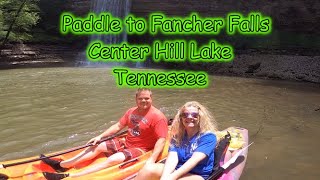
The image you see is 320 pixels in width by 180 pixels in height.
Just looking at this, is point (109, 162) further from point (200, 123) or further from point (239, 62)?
point (239, 62)

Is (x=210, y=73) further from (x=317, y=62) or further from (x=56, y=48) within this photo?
(x=56, y=48)

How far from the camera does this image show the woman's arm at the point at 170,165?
4027 millimetres

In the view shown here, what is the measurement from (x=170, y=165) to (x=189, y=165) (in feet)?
Answer: 0.74

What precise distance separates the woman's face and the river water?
2383 mm

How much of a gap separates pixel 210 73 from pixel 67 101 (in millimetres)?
9951

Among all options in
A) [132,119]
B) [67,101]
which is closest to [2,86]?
[67,101]

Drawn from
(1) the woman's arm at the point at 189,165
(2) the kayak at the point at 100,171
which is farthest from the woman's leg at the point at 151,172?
(2) the kayak at the point at 100,171

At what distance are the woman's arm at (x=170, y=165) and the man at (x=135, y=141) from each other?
23.6 inches

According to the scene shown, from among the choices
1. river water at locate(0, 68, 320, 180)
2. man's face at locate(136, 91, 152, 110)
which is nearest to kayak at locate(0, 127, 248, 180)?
man's face at locate(136, 91, 152, 110)

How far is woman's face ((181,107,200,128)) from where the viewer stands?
156 inches

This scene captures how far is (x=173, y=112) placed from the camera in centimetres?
1051

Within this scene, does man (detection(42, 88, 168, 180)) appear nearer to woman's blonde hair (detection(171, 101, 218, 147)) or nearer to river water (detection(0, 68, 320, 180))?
woman's blonde hair (detection(171, 101, 218, 147))

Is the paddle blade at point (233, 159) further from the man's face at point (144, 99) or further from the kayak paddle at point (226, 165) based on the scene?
the man's face at point (144, 99)

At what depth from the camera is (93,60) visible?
23906 millimetres
